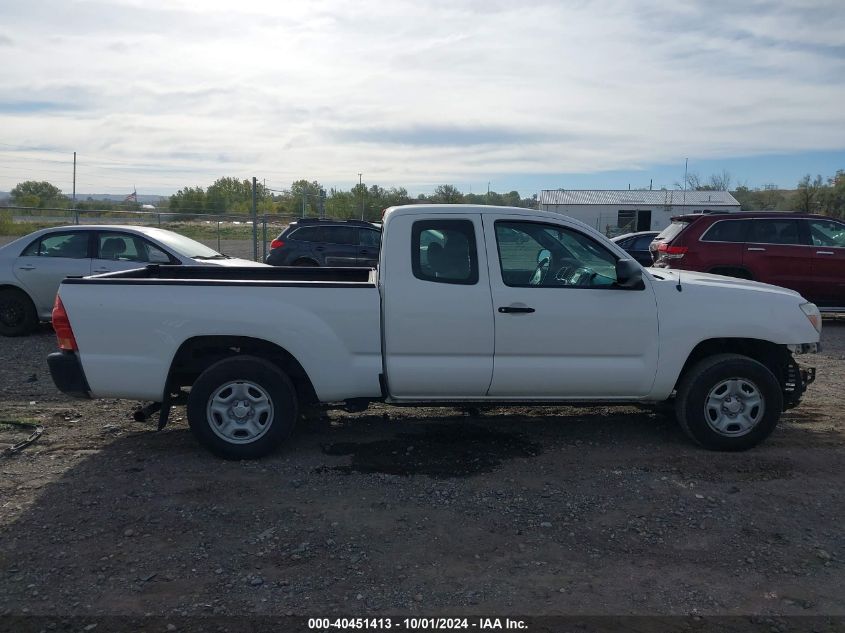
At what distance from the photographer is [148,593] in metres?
4.02

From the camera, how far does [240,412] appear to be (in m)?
5.87

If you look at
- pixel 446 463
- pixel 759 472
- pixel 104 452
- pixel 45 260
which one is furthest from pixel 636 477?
pixel 45 260

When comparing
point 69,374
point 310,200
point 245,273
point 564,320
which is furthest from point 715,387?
point 310,200

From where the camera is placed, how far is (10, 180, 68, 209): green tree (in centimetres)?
3631

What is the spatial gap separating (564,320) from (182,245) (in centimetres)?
702

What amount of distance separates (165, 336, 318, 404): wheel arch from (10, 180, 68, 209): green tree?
33446mm

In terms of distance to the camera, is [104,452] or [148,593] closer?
[148,593]

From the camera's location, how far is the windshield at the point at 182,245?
10922 millimetres

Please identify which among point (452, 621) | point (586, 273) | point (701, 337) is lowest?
point (452, 621)

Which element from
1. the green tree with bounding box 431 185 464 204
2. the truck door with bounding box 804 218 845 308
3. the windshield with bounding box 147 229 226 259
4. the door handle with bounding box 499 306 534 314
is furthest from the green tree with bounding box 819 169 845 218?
the door handle with bounding box 499 306 534 314

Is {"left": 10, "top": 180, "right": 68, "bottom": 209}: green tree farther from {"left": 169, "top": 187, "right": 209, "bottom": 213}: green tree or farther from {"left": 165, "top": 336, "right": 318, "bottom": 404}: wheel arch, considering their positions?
{"left": 165, "top": 336, "right": 318, "bottom": 404}: wheel arch

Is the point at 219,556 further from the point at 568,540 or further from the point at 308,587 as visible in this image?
the point at 568,540

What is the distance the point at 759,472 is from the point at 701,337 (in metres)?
1.07

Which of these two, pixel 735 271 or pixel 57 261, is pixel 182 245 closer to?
pixel 57 261
